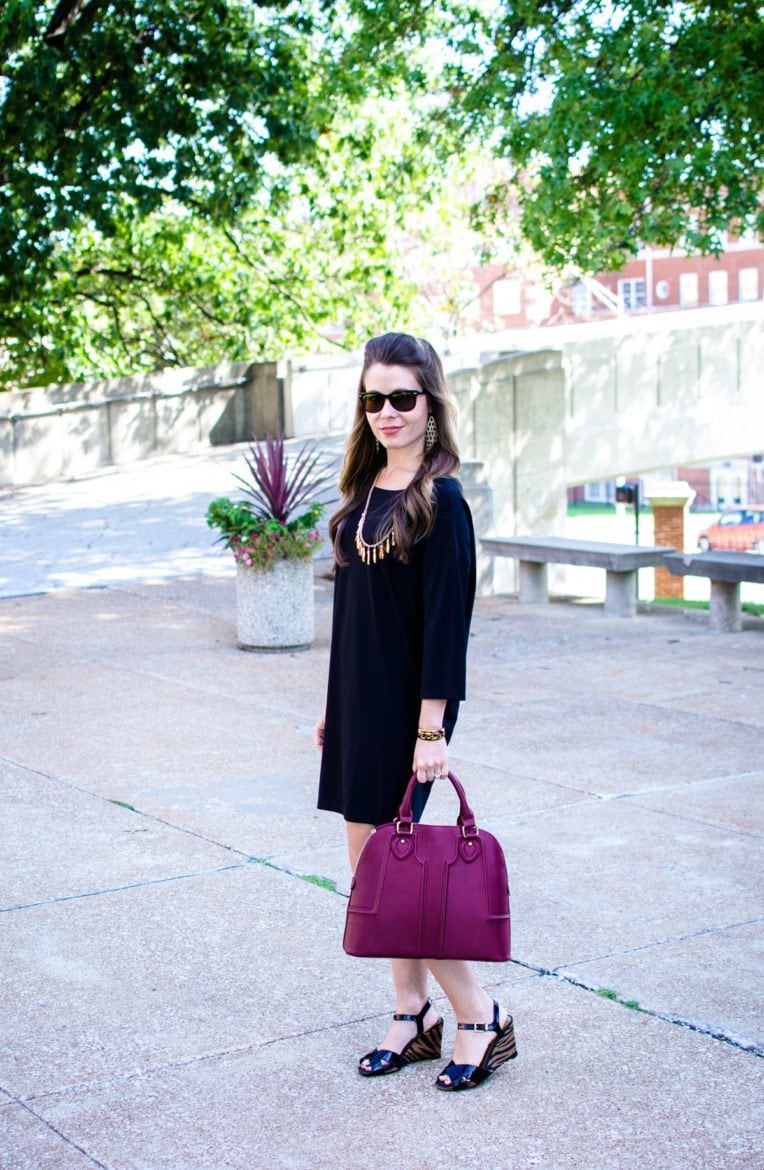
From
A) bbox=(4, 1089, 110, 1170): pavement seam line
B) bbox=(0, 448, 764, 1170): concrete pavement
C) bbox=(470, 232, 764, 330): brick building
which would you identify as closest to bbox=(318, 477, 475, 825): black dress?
bbox=(0, 448, 764, 1170): concrete pavement

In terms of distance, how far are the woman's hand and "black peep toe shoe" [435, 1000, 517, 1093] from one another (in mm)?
674

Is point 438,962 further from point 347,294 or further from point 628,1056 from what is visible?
point 347,294

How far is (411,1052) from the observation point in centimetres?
377

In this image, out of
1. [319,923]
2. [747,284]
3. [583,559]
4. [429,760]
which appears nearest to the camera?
[429,760]

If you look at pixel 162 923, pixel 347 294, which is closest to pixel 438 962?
pixel 162 923

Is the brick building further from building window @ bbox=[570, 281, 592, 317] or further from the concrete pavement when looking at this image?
the concrete pavement

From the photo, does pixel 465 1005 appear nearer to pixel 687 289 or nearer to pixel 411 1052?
pixel 411 1052

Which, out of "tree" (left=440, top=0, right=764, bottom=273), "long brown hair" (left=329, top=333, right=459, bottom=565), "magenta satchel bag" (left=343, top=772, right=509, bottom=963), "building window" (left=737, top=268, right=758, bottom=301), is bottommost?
"magenta satchel bag" (left=343, top=772, right=509, bottom=963)

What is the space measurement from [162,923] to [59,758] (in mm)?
2431

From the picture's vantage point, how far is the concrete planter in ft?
32.6

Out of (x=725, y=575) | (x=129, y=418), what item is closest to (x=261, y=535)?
(x=725, y=575)

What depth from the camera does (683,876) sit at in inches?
209

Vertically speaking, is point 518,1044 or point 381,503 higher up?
point 381,503

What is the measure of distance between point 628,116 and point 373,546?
10.5 meters
